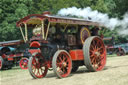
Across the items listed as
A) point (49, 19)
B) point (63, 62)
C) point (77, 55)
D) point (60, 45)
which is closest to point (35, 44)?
point (60, 45)

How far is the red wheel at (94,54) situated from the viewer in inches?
378

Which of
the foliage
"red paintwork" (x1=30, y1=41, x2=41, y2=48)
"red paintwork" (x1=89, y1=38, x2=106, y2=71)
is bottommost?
"red paintwork" (x1=89, y1=38, x2=106, y2=71)

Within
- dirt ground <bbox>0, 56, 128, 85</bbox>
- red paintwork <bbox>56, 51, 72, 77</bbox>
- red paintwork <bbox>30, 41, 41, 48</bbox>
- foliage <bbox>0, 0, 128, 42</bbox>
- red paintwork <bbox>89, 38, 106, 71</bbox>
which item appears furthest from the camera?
foliage <bbox>0, 0, 128, 42</bbox>

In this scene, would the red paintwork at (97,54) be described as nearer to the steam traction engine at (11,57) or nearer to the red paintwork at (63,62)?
the red paintwork at (63,62)

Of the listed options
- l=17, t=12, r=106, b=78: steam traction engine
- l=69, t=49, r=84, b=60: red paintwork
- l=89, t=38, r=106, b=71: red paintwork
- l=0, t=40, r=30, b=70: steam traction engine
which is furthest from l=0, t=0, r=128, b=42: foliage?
l=69, t=49, r=84, b=60: red paintwork

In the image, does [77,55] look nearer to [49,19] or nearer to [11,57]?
[49,19]

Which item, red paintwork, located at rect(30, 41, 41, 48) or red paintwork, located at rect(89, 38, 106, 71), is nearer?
red paintwork, located at rect(30, 41, 41, 48)

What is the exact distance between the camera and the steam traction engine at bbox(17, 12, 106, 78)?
9.10m

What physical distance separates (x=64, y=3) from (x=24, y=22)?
26103 mm

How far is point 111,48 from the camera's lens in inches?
1055

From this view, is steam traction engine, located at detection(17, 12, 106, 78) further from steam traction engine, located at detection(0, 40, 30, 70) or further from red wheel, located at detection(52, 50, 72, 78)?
steam traction engine, located at detection(0, 40, 30, 70)

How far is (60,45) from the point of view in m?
9.80

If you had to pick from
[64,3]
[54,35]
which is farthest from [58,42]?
A: [64,3]

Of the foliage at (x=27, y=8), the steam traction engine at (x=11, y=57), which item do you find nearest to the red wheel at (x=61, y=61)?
the steam traction engine at (x=11, y=57)
